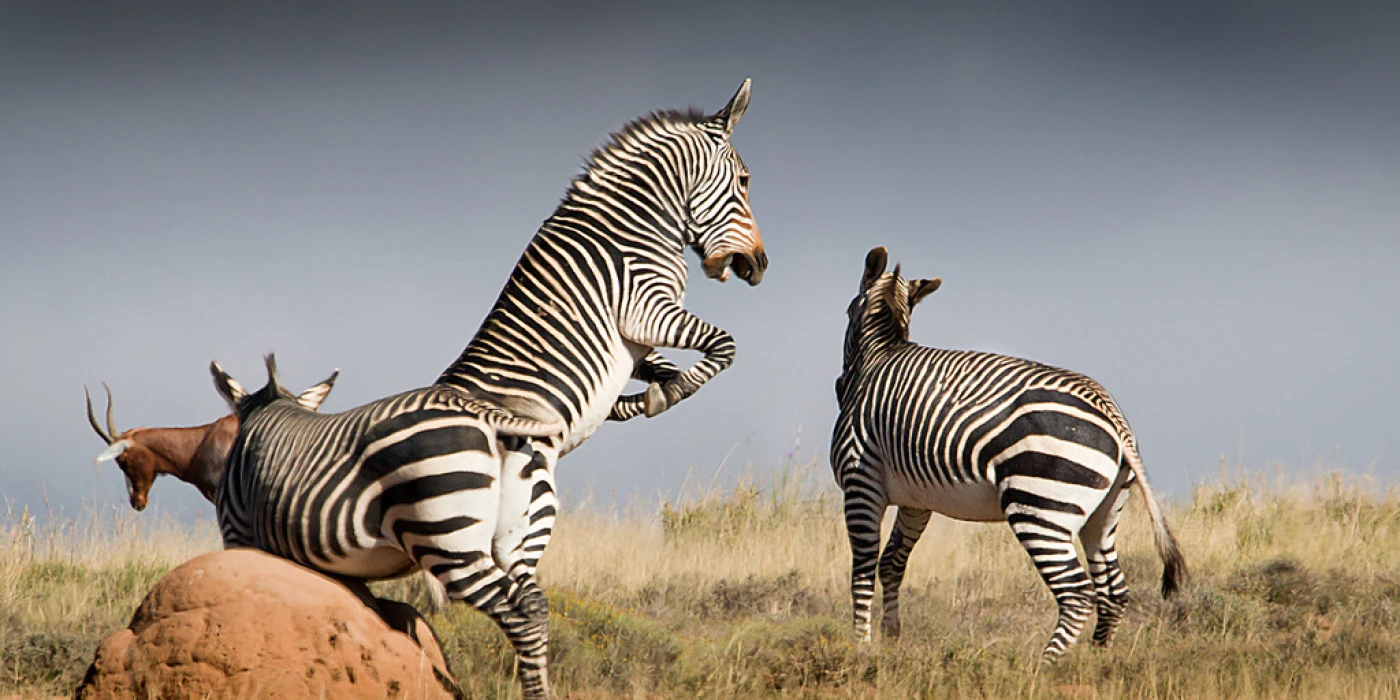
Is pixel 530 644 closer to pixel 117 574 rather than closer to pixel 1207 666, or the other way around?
pixel 1207 666

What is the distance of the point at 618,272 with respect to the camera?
661 centimetres

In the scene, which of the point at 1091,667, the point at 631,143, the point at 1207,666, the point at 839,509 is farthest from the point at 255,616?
the point at 839,509

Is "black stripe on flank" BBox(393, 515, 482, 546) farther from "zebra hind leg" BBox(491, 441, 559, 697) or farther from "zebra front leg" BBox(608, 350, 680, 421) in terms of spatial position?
"zebra front leg" BBox(608, 350, 680, 421)

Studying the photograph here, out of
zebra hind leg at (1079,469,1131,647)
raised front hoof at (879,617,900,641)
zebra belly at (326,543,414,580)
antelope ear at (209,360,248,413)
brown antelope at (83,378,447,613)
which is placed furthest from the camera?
brown antelope at (83,378,447,613)

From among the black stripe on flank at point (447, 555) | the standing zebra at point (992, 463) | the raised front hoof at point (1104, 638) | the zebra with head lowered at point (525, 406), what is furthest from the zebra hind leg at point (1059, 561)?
the black stripe on flank at point (447, 555)

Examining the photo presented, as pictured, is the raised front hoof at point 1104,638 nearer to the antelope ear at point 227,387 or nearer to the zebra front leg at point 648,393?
the zebra front leg at point 648,393

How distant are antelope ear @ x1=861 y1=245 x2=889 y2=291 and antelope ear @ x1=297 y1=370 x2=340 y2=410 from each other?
14.9 ft

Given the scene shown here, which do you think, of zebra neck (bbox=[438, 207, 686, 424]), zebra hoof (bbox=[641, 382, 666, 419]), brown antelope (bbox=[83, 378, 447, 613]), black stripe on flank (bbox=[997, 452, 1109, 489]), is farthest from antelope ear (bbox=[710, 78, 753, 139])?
brown antelope (bbox=[83, 378, 447, 613])

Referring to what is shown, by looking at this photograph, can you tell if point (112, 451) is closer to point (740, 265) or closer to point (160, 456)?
point (160, 456)

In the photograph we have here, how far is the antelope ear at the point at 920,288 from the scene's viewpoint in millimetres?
10047

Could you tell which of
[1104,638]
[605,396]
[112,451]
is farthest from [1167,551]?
[112,451]

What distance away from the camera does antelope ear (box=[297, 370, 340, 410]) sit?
7.35 m

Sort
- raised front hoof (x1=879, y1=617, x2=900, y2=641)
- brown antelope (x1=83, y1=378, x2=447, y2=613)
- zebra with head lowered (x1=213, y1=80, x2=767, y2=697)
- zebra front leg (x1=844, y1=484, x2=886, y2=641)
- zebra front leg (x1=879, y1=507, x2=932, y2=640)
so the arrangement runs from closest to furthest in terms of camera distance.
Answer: zebra with head lowered (x1=213, y1=80, x2=767, y2=697) → zebra front leg (x1=844, y1=484, x2=886, y2=641) → raised front hoof (x1=879, y1=617, x2=900, y2=641) → zebra front leg (x1=879, y1=507, x2=932, y2=640) → brown antelope (x1=83, y1=378, x2=447, y2=613)

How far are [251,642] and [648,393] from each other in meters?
2.40
